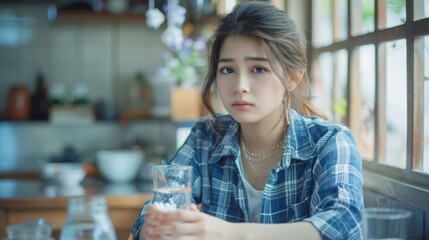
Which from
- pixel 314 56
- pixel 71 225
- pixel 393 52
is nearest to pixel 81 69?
pixel 314 56

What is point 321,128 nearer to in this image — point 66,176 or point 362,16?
point 362,16

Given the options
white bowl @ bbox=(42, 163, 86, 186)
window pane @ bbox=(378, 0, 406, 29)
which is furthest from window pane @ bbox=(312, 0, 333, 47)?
white bowl @ bbox=(42, 163, 86, 186)

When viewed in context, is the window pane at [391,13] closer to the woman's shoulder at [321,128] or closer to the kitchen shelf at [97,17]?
the woman's shoulder at [321,128]

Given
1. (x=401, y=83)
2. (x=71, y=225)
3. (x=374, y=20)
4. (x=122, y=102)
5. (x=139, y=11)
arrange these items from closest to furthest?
(x=71, y=225) → (x=401, y=83) → (x=374, y=20) → (x=139, y=11) → (x=122, y=102)

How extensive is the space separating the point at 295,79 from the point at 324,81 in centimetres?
102

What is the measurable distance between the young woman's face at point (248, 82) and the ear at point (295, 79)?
0.25 feet

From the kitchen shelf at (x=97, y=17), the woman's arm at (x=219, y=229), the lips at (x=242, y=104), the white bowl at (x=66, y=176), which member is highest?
the kitchen shelf at (x=97, y=17)

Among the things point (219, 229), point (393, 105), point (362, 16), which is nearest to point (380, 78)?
point (393, 105)

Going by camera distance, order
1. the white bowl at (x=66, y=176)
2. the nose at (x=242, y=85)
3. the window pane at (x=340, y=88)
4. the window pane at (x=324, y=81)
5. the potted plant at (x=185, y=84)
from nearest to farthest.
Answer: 1. the nose at (x=242, y=85)
2. the window pane at (x=340, y=88)
3. the window pane at (x=324, y=81)
4. the white bowl at (x=66, y=176)
5. the potted plant at (x=185, y=84)

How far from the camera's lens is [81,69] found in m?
4.64

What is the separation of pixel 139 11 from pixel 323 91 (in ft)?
6.98

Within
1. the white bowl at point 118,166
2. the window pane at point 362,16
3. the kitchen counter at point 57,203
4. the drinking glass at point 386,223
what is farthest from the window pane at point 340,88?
the white bowl at point 118,166

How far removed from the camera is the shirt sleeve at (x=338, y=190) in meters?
1.24

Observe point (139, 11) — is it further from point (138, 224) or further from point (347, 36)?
point (138, 224)
